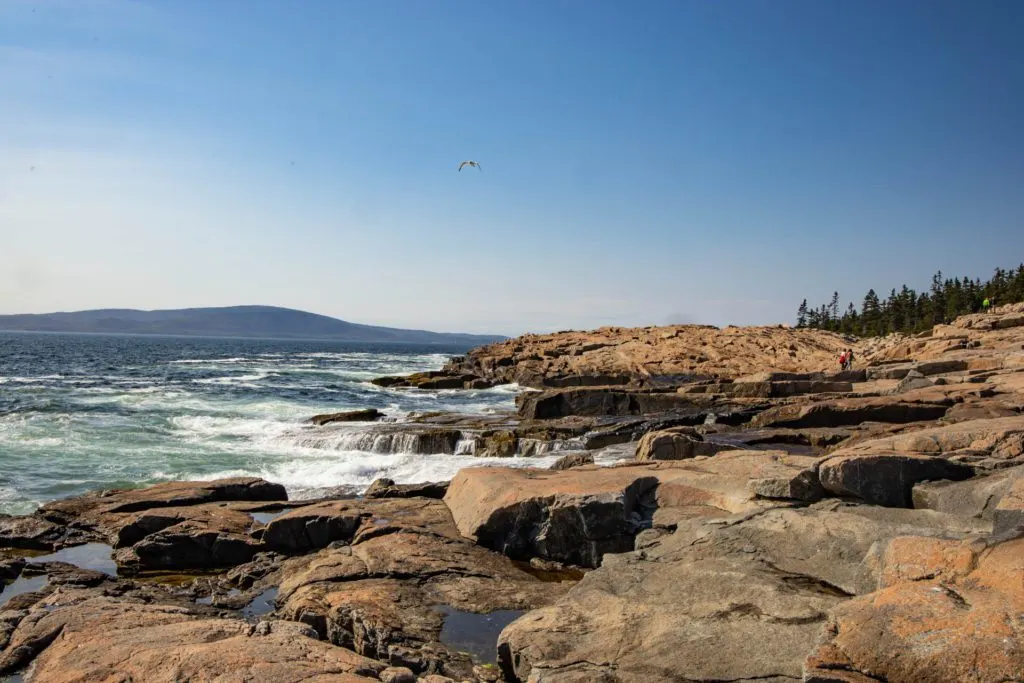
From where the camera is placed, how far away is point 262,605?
1044 cm

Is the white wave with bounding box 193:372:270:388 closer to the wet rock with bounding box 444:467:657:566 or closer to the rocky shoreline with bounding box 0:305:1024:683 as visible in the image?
the rocky shoreline with bounding box 0:305:1024:683

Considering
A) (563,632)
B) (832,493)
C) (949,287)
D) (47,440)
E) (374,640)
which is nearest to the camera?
(563,632)

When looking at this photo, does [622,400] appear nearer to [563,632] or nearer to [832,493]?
[832,493]

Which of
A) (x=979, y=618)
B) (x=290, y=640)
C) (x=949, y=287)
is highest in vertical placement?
(x=949, y=287)

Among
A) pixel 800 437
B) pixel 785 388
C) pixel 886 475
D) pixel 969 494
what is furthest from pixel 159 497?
pixel 785 388

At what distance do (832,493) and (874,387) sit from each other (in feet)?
74.4

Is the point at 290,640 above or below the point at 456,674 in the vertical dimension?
above

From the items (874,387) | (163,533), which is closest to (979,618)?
(163,533)

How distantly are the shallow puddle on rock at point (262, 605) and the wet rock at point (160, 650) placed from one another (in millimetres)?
1306

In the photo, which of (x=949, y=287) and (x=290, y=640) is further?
(x=949, y=287)

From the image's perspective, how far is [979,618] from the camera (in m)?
5.41

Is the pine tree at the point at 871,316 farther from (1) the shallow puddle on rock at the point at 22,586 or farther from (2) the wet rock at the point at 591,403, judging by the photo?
(1) the shallow puddle on rock at the point at 22,586

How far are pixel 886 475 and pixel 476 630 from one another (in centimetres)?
606

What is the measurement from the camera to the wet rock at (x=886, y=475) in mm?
9094
